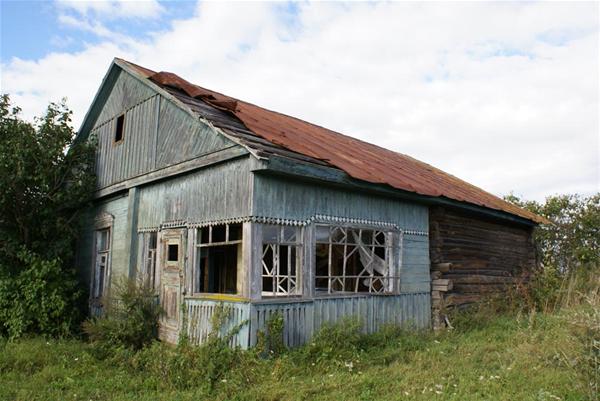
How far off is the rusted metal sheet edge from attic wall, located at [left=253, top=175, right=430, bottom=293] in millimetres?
663

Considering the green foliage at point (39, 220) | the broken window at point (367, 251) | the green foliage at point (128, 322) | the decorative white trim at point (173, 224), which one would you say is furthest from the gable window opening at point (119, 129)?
the broken window at point (367, 251)

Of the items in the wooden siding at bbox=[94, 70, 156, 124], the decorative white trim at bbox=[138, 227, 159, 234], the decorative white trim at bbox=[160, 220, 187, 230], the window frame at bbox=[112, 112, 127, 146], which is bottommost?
the decorative white trim at bbox=[138, 227, 159, 234]


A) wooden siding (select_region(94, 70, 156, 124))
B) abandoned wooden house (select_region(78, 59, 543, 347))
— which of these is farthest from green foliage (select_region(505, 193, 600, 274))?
wooden siding (select_region(94, 70, 156, 124))

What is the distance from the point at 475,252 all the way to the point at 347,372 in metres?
6.77

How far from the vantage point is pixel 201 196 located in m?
8.73

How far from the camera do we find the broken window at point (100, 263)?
1230 centimetres

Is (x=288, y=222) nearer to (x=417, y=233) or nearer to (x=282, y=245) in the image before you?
(x=282, y=245)

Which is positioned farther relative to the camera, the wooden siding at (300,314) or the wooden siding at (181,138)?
the wooden siding at (181,138)

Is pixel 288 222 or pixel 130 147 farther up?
pixel 130 147

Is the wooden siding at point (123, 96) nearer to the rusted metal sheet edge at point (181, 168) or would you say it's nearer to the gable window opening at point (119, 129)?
the gable window opening at point (119, 129)

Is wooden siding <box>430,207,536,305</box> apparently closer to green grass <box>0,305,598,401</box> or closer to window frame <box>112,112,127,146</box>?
green grass <box>0,305,598,401</box>

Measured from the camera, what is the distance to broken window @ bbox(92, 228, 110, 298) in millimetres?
12297

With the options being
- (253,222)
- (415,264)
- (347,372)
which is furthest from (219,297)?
(415,264)

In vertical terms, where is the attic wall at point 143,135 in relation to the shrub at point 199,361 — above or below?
above
